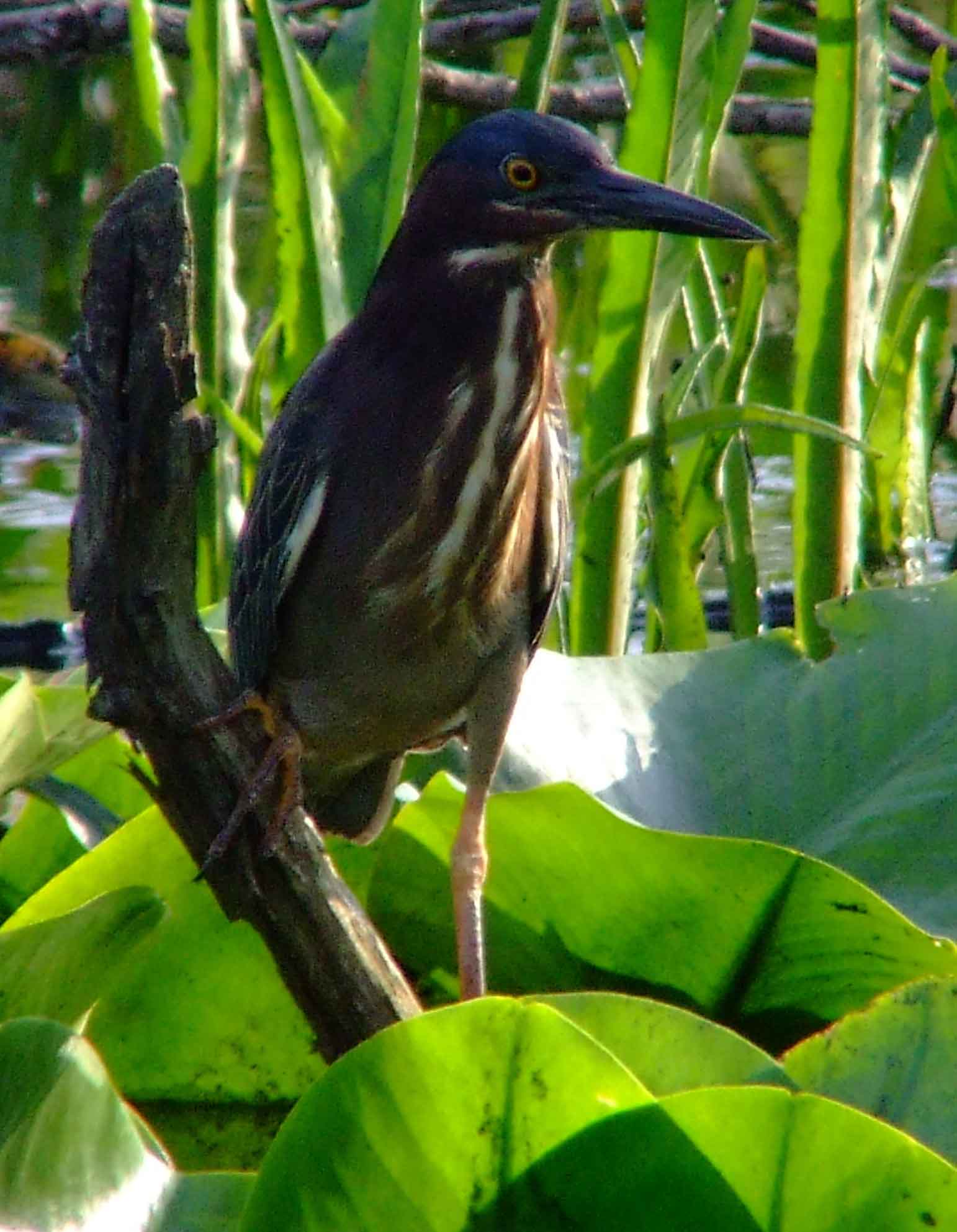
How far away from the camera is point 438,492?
2088mm

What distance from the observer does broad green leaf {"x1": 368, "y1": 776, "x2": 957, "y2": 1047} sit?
1754 mm

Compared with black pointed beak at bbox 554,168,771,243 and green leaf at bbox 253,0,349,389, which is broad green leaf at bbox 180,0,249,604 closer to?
green leaf at bbox 253,0,349,389

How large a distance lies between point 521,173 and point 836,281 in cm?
95

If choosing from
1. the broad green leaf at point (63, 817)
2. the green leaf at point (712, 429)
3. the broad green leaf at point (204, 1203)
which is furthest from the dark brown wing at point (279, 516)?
the broad green leaf at point (204, 1203)

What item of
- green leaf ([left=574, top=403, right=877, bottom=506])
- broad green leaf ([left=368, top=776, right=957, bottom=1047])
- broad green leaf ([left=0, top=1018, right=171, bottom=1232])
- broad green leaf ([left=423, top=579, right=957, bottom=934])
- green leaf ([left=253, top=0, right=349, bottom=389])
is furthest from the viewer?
green leaf ([left=253, top=0, right=349, bottom=389])

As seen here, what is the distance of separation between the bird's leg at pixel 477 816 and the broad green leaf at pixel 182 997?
192 millimetres

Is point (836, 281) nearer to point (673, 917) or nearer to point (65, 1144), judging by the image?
point (673, 917)

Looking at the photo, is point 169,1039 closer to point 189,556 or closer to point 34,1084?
point 34,1084

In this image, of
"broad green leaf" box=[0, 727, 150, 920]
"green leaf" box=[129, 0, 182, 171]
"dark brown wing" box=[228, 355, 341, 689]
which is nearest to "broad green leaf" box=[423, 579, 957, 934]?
"dark brown wing" box=[228, 355, 341, 689]

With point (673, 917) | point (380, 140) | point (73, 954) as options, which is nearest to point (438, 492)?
point (673, 917)

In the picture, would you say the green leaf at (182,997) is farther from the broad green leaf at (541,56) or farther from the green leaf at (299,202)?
the broad green leaf at (541,56)

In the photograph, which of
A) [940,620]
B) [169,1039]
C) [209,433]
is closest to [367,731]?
[169,1039]

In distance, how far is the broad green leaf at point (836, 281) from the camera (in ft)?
9.06

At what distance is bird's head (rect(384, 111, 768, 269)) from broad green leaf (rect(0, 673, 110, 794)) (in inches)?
24.6
